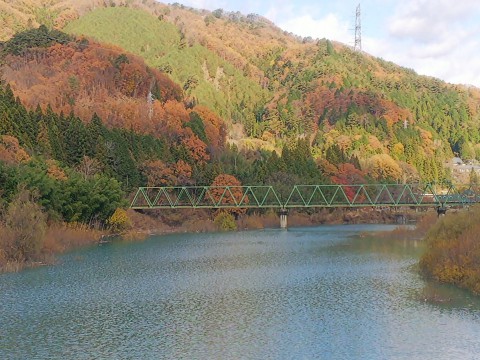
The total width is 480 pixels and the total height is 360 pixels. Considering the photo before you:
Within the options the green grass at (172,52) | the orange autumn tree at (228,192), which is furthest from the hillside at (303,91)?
the orange autumn tree at (228,192)

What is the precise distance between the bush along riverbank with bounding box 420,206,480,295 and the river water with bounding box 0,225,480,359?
78 centimetres

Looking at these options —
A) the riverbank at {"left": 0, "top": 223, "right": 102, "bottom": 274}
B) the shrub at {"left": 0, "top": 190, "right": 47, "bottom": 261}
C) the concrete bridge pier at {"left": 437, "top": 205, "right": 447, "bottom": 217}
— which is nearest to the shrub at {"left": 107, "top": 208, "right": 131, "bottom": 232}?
the riverbank at {"left": 0, "top": 223, "right": 102, "bottom": 274}

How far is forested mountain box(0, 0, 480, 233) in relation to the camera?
64062 millimetres

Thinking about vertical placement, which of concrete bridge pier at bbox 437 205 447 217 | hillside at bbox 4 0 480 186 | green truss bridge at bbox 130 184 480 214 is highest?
hillside at bbox 4 0 480 186

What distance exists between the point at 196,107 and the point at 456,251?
7363 cm

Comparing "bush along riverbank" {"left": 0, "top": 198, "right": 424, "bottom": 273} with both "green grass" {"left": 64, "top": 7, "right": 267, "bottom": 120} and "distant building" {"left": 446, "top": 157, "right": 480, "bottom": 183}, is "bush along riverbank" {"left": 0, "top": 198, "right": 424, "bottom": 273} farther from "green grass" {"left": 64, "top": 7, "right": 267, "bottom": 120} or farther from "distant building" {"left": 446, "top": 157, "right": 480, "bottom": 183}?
"green grass" {"left": 64, "top": 7, "right": 267, "bottom": 120}

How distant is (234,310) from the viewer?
2631 centimetres

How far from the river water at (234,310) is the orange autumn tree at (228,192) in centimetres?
2957

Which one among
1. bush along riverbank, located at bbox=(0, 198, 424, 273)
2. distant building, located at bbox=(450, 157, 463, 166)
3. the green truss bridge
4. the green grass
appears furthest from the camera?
the green grass

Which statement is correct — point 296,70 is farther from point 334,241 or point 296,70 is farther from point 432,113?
point 334,241

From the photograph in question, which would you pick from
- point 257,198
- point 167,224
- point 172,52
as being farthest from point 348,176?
point 172,52

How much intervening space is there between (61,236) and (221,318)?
2507cm

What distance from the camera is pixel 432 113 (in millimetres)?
152250

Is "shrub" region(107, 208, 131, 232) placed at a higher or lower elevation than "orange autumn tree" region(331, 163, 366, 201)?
lower
